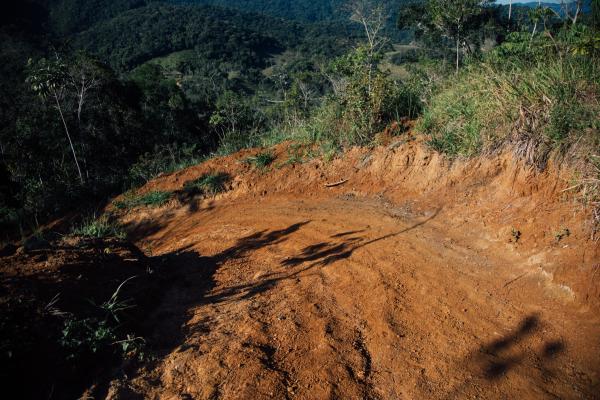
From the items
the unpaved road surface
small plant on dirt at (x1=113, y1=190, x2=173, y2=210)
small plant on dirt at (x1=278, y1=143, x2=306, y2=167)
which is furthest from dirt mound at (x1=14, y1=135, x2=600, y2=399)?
small plant on dirt at (x1=113, y1=190, x2=173, y2=210)

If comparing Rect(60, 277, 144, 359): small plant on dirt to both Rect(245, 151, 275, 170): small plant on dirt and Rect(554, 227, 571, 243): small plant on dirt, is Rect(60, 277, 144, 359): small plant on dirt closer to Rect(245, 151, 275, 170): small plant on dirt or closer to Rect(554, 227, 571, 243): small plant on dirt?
Rect(554, 227, 571, 243): small plant on dirt

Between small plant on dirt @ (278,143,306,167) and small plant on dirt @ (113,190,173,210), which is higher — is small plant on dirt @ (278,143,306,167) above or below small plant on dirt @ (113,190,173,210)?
above

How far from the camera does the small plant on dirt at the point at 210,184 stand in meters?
7.53

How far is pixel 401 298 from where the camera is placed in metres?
3.52

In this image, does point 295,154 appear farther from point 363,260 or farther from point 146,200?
point 363,260

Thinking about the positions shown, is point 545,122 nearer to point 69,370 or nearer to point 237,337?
point 237,337

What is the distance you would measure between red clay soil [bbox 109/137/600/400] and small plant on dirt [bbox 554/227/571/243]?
0.01 metres

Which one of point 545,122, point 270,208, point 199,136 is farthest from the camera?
point 199,136

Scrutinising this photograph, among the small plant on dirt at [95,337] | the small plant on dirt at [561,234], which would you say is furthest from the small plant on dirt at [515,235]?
the small plant on dirt at [95,337]

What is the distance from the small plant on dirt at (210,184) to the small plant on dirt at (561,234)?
5698 millimetres

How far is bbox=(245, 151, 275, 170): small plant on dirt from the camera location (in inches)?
295

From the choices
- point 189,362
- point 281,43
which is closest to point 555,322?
point 189,362

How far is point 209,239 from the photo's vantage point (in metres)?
5.77

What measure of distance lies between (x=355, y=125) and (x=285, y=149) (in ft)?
5.57
